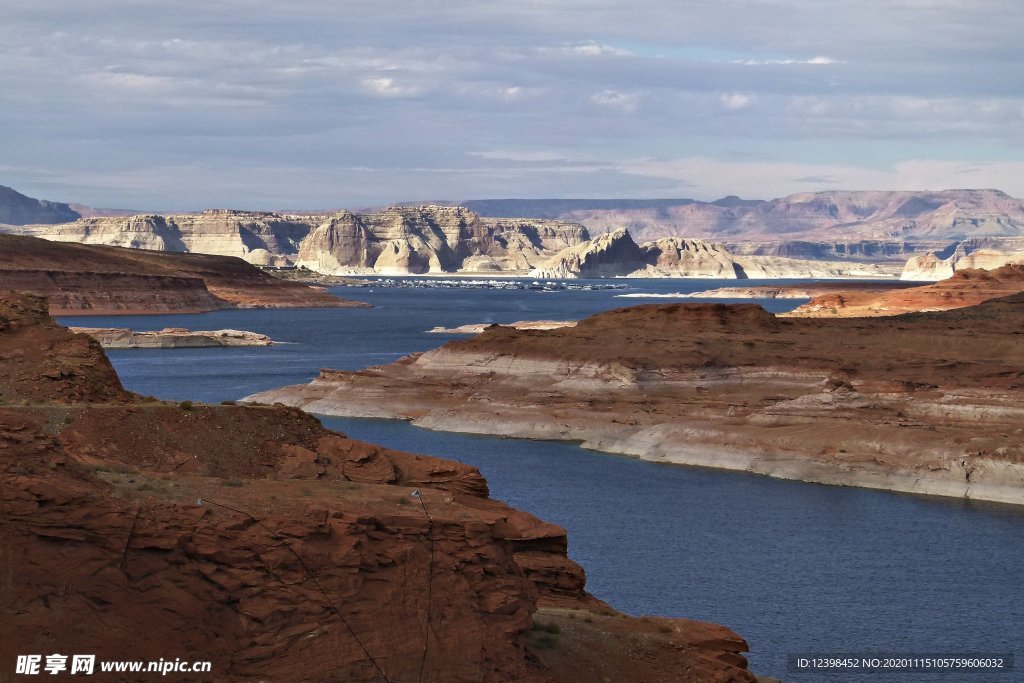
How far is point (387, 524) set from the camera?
18547 millimetres

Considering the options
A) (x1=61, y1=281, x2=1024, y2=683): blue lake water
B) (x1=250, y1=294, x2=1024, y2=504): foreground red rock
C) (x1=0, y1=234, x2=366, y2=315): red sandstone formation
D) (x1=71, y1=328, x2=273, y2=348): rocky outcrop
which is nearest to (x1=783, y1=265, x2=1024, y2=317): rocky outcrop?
(x1=250, y1=294, x2=1024, y2=504): foreground red rock

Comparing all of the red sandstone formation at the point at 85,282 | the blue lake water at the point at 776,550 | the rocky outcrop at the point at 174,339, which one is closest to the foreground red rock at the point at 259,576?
the blue lake water at the point at 776,550

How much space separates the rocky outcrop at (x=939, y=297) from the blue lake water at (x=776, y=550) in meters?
96.1

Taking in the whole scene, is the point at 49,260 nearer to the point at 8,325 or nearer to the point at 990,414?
the point at 990,414

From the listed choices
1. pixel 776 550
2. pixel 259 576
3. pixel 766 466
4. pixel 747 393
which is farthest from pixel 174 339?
pixel 259 576

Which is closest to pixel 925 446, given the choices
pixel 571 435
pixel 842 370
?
pixel 571 435

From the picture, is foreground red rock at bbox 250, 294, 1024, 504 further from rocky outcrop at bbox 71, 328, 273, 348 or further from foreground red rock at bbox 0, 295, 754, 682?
rocky outcrop at bbox 71, 328, 273, 348

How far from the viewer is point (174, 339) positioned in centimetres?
13450

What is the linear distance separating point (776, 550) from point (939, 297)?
394 feet

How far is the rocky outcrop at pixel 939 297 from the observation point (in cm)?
15250

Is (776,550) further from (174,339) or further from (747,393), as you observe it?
(174,339)

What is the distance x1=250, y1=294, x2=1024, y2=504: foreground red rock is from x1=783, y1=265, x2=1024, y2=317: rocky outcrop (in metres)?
44.0

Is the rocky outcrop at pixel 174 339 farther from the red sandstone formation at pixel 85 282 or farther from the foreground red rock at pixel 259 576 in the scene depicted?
the foreground red rock at pixel 259 576

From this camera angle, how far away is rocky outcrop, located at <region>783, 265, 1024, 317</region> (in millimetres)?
152500
